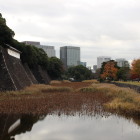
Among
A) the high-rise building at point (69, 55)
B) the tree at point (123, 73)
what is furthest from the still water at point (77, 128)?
the high-rise building at point (69, 55)

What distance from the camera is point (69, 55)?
18838cm

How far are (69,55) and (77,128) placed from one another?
17713 cm

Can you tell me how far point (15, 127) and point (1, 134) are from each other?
55.6 inches

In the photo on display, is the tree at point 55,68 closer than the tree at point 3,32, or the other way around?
the tree at point 3,32

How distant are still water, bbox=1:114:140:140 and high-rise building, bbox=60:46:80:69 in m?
170

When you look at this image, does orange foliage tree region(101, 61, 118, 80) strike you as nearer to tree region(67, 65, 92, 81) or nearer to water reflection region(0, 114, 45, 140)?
tree region(67, 65, 92, 81)

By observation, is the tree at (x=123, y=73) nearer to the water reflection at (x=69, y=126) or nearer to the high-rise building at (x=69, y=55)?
the water reflection at (x=69, y=126)

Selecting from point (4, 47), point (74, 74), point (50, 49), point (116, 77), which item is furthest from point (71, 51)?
point (4, 47)

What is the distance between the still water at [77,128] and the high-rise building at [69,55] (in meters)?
170

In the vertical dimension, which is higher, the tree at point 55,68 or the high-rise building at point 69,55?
the high-rise building at point 69,55

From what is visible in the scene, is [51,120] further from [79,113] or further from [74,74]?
[74,74]

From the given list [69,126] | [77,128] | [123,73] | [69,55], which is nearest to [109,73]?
[123,73]

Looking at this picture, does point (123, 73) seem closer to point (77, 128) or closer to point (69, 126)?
point (69, 126)

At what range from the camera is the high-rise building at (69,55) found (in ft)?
612
